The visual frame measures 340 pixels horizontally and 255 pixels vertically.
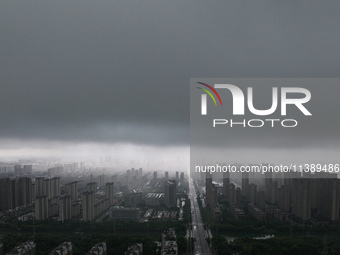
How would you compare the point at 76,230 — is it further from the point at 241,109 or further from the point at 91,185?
the point at 241,109

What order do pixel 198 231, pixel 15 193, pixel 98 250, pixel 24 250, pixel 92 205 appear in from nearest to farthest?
pixel 98 250 < pixel 24 250 < pixel 198 231 < pixel 92 205 < pixel 15 193

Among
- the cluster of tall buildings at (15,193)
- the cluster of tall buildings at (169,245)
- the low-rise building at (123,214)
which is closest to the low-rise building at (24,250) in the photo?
the cluster of tall buildings at (169,245)

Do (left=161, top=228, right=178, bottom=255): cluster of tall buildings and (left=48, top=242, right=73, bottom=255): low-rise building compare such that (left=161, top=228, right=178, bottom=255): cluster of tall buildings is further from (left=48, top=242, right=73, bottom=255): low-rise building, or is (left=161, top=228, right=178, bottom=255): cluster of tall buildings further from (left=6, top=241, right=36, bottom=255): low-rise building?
(left=6, top=241, right=36, bottom=255): low-rise building

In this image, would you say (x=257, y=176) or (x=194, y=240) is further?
(x=257, y=176)

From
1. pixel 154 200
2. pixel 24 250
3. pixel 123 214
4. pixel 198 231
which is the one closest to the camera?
pixel 24 250

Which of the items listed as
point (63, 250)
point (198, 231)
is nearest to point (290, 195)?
point (198, 231)

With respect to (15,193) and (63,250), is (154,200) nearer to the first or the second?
(15,193)

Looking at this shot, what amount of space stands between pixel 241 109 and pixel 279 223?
5.08m

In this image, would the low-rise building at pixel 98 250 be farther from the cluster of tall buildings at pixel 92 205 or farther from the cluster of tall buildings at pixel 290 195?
the cluster of tall buildings at pixel 290 195

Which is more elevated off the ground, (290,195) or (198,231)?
(290,195)

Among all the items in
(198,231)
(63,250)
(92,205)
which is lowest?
(198,231)

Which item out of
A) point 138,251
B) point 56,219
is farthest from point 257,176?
point 56,219

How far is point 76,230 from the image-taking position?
5.91 metres

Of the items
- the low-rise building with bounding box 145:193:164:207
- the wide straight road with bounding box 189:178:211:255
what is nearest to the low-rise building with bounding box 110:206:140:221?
the low-rise building with bounding box 145:193:164:207
